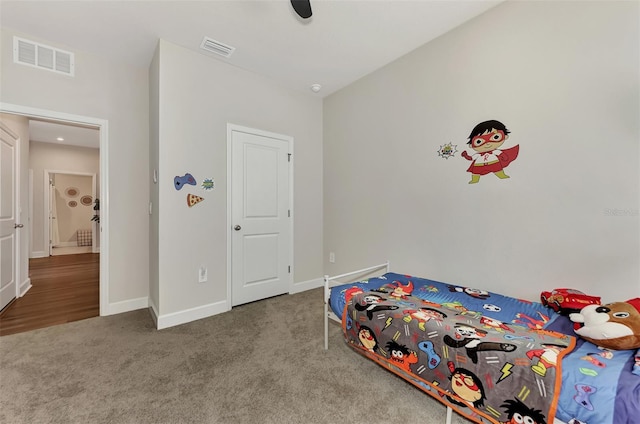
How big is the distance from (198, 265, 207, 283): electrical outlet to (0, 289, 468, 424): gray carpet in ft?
1.45

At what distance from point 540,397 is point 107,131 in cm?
401

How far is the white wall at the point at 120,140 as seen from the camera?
2.60 metres

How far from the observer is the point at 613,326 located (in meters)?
1.15

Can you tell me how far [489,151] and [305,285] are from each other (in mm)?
2665

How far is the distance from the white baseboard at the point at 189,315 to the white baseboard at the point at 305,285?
925mm

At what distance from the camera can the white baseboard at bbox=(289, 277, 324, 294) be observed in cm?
347

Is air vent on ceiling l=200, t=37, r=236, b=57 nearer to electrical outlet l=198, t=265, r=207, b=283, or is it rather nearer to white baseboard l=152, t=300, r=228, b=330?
electrical outlet l=198, t=265, r=207, b=283

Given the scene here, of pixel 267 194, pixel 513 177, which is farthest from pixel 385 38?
pixel 267 194

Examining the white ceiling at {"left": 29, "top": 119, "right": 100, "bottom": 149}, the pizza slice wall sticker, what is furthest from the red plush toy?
the white ceiling at {"left": 29, "top": 119, "right": 100, "bottom": 149}

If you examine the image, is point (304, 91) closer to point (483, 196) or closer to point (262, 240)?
point (262, 240)

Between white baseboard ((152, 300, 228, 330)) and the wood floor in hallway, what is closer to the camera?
white baseboard ((152, 300, 228, 330))

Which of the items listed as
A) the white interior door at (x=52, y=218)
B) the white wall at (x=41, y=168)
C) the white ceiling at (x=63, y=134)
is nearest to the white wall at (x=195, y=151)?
the white ceiling at (x=63, y=134)

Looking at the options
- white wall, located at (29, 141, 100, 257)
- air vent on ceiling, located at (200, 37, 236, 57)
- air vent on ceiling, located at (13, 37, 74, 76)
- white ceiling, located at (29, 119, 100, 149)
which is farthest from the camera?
white wall, located at (29, 141, 100, 257)

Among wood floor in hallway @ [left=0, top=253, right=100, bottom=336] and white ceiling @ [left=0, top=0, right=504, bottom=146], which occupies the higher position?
white ceiling @ [left=0, top=0, right=504, bottom=146]
